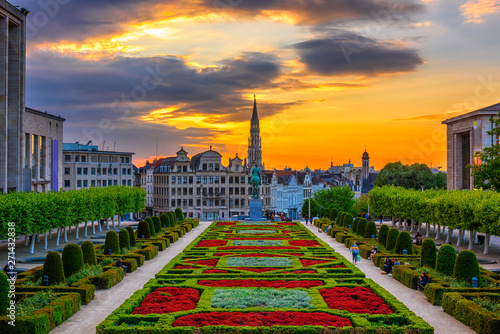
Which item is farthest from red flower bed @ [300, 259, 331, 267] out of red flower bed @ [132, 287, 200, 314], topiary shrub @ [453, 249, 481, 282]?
red flower bed @ [132, 287, 200, 314]

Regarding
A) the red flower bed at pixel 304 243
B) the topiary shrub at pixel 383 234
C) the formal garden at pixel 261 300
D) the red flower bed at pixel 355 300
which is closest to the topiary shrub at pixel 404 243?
the formal garden at pixel 261 300

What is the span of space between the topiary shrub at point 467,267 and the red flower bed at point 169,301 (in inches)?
585

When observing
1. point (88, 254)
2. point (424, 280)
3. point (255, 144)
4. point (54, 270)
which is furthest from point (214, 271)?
point (255, 144)

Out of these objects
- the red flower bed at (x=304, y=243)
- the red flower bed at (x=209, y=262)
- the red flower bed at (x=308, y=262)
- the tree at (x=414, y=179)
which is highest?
the tree at (x=414, y=179)

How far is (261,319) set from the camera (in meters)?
22.5

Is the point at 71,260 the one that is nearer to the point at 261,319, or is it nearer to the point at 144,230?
the point at 261,319

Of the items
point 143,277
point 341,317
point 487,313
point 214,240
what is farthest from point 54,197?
point 487,313

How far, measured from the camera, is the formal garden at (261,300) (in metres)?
21.3

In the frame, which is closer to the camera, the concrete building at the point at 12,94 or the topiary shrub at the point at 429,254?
the topiary shrub at the point at 429,254

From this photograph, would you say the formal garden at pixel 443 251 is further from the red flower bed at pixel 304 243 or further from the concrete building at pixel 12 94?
the concrete building at pixel 12 94

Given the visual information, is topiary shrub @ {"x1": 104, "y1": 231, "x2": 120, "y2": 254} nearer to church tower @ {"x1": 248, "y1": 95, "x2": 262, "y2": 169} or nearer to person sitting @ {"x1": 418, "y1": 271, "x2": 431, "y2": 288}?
person sitting @ {"x1": 418, "y1": 271, "x2": 431, "y2": 288}

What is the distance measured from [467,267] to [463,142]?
89.7 m

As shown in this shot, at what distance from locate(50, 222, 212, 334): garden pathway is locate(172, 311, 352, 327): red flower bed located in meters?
4.28

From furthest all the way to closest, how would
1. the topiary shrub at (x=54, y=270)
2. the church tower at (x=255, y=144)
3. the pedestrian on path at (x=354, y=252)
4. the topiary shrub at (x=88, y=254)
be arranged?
1. the church tower at (x=255, y=144)
2. the pedestrian on path at (x=354, y=252)
3. the topiary shrub at (x=88, y=254)
4. the topiary shrub at (x=54, y=270)
